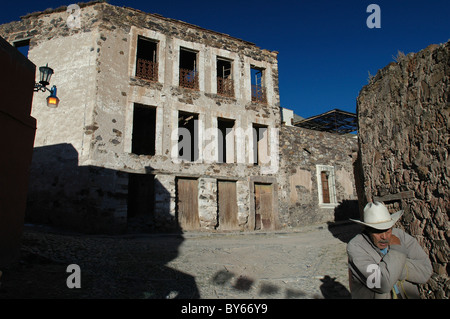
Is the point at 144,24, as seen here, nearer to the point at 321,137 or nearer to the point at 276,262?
the point at 321,137

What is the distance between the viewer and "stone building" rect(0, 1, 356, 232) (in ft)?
33.8

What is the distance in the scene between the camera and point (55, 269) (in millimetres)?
5109

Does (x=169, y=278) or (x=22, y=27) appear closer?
(x=169, y=278)

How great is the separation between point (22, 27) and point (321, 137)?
42.1ft

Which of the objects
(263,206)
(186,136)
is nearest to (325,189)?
(263,206)

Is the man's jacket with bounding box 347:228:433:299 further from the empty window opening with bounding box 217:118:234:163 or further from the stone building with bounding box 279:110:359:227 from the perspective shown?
the stone building with bounding box 279:110:359:227

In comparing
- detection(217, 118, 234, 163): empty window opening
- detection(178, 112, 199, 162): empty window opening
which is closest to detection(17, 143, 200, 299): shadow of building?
detection(178, 112, 199, 162): empty window opening

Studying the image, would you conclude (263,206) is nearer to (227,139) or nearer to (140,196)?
(227,139)

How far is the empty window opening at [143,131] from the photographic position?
1320 centimetres

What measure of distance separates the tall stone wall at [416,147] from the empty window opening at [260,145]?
24.6 feet

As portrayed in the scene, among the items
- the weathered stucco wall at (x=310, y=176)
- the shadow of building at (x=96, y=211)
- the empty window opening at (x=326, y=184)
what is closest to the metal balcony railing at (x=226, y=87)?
the weathered stucco wall at (x=310, y=176)

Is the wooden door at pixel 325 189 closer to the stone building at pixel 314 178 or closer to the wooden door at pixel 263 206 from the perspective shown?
the stone building at pixel 314 178
